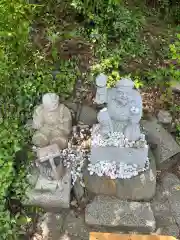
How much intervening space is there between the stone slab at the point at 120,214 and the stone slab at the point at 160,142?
0.73 metres

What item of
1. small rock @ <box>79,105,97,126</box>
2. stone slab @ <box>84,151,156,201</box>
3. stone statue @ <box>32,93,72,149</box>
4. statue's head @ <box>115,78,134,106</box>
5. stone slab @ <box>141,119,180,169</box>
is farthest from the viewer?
small rock @ <box>79,105,97,126</box>

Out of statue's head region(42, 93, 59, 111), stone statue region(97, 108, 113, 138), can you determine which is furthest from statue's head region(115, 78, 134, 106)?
statue's head region(42, 93, 59, 111)

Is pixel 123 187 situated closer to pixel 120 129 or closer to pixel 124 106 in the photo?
pixel 120 129

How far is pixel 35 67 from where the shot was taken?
5461 millimetres

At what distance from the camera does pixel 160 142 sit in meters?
5.17

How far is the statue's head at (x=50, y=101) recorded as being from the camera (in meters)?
4.56

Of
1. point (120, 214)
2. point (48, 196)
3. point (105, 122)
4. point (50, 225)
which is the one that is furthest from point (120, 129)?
point (50, 225)

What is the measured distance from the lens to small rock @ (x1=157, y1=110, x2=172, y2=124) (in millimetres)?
5363

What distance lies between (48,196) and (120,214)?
0.89 meters

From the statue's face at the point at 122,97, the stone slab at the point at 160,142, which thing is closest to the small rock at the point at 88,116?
the stone slab at the point at 160,142

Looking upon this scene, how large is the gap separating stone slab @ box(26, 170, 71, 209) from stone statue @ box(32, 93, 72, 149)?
508 millimetres

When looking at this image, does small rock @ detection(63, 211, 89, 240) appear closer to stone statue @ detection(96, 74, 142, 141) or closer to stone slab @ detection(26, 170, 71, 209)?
stone slab @ detection(26, 170, 71, 209)

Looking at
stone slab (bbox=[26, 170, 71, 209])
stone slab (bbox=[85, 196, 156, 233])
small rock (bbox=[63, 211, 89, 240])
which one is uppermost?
stone slab (bbox=[26, 170, 71, 209])

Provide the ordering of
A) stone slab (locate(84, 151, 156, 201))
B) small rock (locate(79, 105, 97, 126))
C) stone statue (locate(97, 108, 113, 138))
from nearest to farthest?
stone statue (locate(97, 108, 113, 138)) → stone slab (locate(84, 151, 156, 201)) → small rock (locate(79, 105, 97, 126))
